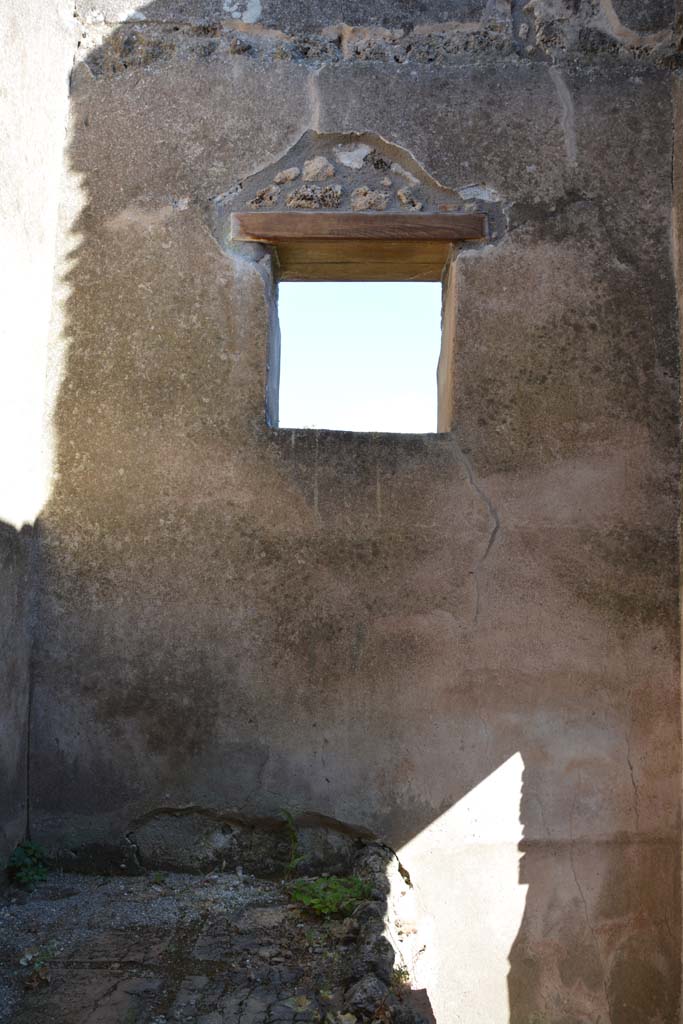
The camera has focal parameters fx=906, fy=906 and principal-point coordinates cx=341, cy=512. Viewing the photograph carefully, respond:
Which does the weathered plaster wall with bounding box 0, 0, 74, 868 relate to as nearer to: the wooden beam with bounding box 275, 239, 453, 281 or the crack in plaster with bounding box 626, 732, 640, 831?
the wooden beam with bounding box 275, 239, 453, 281

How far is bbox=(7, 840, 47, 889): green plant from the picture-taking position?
145 inches

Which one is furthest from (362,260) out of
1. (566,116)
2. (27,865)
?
(27,865)

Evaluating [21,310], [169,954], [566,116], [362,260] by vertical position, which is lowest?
[169,954]

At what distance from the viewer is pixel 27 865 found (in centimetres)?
374

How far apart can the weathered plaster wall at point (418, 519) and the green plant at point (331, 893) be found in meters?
0.31

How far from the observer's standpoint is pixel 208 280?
14.1 feet

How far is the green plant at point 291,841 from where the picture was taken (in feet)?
12.6

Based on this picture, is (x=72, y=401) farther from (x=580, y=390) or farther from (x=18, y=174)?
(x=580, y=390)

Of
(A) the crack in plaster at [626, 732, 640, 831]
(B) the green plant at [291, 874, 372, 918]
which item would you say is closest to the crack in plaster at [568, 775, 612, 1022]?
(A) the crack in plaster at [626, 732, 640, 831]

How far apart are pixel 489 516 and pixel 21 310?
7.35 feet

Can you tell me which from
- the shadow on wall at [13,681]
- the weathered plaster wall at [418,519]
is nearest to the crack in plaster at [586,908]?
the weathered plaster wall at [418,519]

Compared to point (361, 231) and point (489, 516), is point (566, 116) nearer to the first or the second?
point (361, 231)

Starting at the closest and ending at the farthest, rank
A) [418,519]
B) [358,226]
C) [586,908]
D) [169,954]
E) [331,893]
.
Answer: [169,954], [331,893], [586,908], [418,519], [358,226]

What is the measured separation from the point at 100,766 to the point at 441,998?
5.75 feet
